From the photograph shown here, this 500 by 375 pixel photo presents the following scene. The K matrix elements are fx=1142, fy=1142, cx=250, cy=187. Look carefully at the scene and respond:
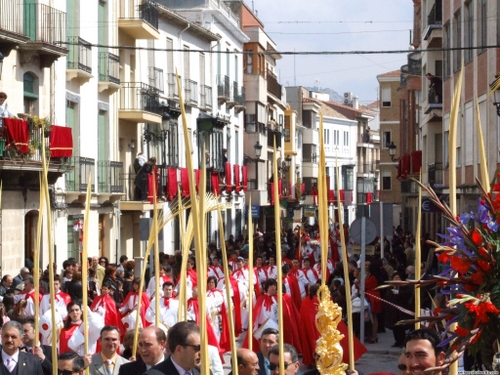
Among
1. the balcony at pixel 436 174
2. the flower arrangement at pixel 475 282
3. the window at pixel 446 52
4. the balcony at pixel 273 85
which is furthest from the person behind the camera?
the balcony at pixel 273 85

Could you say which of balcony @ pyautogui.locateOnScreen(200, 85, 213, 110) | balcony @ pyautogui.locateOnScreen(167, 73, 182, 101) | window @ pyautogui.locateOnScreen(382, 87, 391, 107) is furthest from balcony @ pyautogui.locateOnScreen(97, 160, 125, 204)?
window @ pyautogui.locateOnScreen(382, 87, 391, 107)

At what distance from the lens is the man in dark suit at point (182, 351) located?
6.35 metres

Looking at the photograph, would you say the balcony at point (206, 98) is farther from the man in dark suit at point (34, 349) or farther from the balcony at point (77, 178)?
the man in dark suit at point (34, 349)

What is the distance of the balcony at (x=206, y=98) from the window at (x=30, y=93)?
60.9 feet

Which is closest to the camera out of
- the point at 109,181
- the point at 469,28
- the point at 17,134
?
the point at 17,134

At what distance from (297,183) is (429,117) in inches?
1612

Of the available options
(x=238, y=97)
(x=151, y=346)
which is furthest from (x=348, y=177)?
(x=151, y=346)

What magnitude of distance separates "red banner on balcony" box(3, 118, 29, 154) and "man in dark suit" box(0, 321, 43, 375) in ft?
44.1

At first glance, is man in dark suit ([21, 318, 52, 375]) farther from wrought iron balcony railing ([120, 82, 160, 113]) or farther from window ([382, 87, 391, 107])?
window ([382, 87, 391, 107])

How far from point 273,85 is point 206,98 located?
21.4 metres

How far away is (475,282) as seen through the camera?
470 centimetres

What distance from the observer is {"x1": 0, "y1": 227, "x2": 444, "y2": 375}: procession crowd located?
8.09 metres

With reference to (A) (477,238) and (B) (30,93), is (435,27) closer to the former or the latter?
(B) (30,93)

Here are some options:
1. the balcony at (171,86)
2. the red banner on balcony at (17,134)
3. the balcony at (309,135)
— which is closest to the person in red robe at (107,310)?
the red banner on balcony at (17,134)
